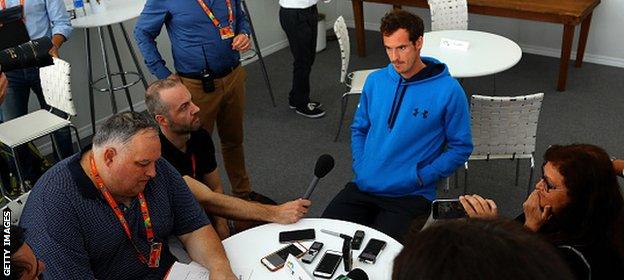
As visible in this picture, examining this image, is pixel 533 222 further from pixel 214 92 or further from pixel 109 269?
pixel 214 92

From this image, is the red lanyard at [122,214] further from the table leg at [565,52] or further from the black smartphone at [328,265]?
the table leg at [565,52]

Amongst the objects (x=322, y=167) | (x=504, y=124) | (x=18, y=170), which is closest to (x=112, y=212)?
(x=322, y=167)

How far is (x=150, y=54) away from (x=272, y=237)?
1.55 m

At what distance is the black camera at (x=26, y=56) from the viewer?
259cm

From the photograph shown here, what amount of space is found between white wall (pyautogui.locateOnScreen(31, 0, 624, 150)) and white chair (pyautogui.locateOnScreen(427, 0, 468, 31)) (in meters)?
1.10

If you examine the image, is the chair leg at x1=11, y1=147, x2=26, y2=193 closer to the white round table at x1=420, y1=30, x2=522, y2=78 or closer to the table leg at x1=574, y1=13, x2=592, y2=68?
the white round table at x1=420, y1=30, x2=522, y2=78

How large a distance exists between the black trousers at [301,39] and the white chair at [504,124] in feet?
5.74

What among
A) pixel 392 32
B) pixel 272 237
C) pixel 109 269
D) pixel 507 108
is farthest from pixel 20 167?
pixel 507 108

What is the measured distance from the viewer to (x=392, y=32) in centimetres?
238

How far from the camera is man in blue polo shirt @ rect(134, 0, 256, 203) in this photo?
2.97 meters

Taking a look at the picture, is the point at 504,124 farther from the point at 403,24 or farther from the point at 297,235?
the point at 297,235

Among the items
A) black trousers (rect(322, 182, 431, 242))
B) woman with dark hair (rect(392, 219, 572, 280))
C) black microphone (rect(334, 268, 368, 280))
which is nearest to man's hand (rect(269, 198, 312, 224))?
black microphone (rect(334, 268, 368, 280))

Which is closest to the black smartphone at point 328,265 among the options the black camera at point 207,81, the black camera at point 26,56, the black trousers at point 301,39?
the black camera at point 207,81

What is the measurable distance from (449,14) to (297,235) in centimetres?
314
